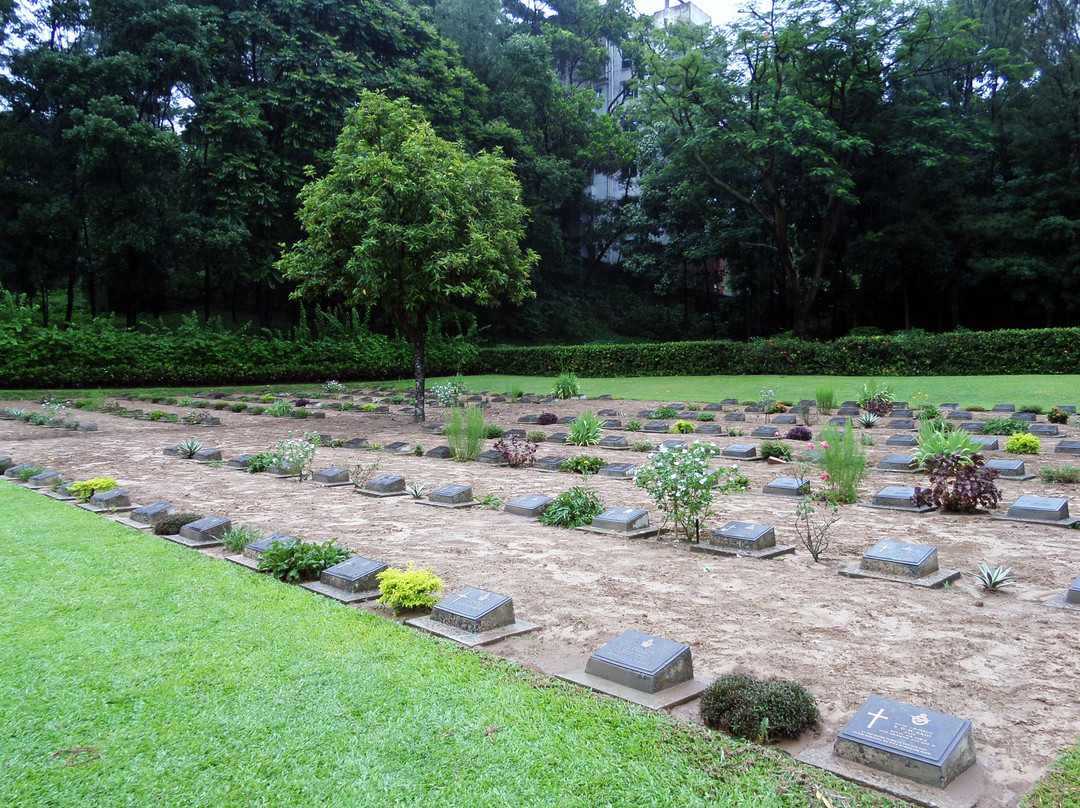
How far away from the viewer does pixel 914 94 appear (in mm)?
29156

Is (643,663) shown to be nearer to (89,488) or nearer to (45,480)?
(89,488)

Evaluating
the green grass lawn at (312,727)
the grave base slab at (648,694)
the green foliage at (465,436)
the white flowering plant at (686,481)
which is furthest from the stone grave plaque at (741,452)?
the grave base slab at (648,694)

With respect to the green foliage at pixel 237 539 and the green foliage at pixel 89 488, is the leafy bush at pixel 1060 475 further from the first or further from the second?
the green foliage at pixel 89 488

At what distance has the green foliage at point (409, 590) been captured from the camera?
400cm

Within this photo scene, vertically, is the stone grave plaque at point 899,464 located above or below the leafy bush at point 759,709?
below

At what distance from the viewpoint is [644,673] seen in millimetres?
2977

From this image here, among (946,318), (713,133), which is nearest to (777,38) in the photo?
(713,133)

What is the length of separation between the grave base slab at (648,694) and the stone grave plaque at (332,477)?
18.8 ft

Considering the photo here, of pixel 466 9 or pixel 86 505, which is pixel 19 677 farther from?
pixel 466 9

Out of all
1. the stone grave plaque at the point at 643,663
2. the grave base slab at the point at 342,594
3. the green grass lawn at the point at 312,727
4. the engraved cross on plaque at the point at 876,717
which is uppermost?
the engraved cross on plaque at the point at 876,717

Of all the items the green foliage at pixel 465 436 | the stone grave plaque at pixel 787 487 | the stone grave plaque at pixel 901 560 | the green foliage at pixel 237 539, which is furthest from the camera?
the green foliage at pixel 465 436

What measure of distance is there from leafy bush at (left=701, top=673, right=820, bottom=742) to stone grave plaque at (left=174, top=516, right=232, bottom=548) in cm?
415

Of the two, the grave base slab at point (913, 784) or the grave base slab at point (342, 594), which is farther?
the grave base slab at point (342, 594)

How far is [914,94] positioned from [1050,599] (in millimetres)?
30759
